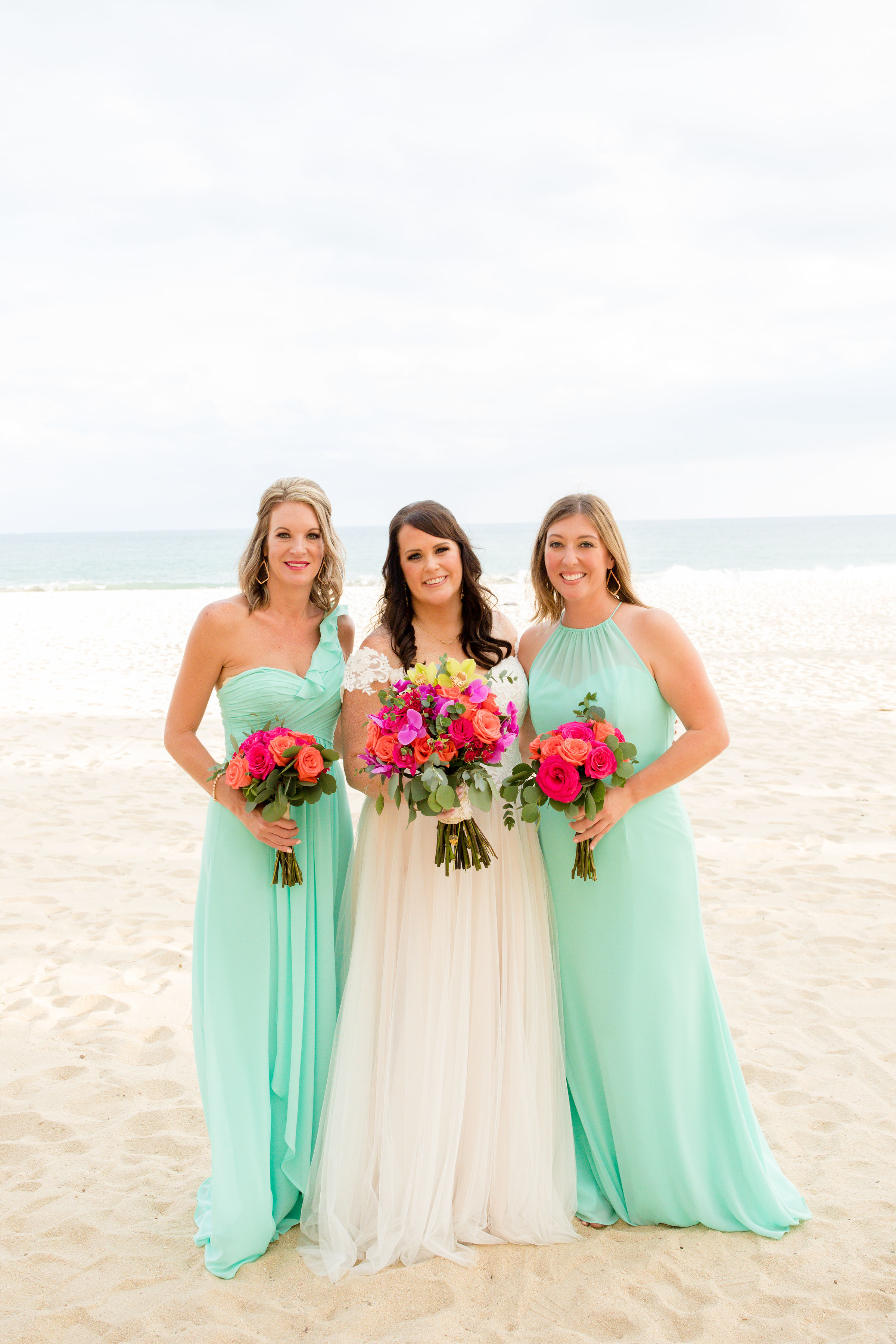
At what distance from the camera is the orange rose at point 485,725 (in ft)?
9.20

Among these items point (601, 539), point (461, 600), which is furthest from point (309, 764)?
point (601, 539)

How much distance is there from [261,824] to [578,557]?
159 cm

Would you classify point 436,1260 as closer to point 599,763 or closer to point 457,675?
point 599,763

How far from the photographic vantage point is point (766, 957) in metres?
5.84

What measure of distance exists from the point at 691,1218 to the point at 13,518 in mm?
131810

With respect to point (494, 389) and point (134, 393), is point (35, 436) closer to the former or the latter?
point (134, 393)

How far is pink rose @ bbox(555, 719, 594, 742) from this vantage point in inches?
118

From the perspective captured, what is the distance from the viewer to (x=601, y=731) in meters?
3.02

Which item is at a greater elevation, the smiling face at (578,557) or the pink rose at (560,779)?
the smiling face at (578,557)

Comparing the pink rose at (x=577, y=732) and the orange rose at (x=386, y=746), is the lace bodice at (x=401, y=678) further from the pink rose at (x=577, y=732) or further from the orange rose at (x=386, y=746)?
the orange rose at (x=386, y=746)

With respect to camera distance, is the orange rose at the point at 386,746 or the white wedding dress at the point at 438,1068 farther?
the white wedding dress at the point at 438,1068

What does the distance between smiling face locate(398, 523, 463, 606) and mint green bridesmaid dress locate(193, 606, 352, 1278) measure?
0.48 m

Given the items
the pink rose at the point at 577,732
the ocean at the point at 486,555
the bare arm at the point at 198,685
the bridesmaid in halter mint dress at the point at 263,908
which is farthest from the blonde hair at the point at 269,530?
the ocean at the point at 486,555

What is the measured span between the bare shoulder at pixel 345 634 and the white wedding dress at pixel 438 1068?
448mm
